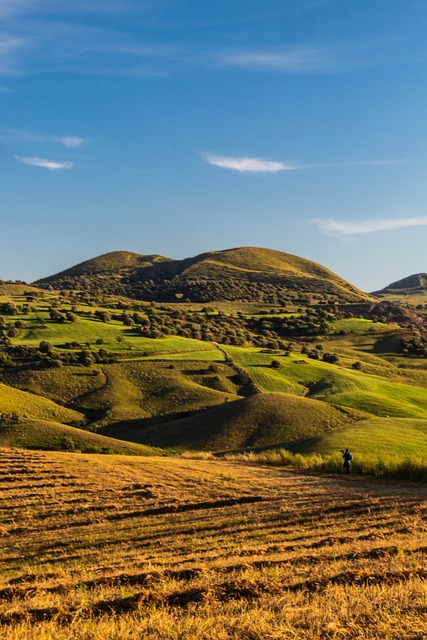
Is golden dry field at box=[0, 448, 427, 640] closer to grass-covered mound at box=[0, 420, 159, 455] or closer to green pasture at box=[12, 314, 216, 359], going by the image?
grass-covered mound at box=[0, 420, 159, 455]

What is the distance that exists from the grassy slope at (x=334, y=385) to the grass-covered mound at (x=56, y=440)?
115ft

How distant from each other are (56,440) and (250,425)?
2293 cm

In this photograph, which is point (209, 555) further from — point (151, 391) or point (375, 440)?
point (151, 391)

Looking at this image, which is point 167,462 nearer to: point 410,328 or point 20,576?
point 20,576

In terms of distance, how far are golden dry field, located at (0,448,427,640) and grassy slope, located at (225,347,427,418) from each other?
47.0 metres

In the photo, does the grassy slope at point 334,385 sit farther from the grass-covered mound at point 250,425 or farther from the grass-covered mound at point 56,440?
the grass-covered mound at point 56,440

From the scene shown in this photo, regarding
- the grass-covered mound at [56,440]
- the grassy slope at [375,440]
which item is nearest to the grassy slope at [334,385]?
the grassy slope at [375,440]

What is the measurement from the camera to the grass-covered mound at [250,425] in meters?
63.6

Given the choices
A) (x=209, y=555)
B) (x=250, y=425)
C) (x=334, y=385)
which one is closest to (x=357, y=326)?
(x=334, y=385)

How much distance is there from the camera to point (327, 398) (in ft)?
273

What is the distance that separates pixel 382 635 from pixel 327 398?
76.5 meters

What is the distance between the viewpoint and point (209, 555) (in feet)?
55.2

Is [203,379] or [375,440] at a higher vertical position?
[203,379]

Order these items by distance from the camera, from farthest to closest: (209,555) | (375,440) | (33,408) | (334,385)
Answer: (334,385)
(33,408)
(375,440)
(209,555)
